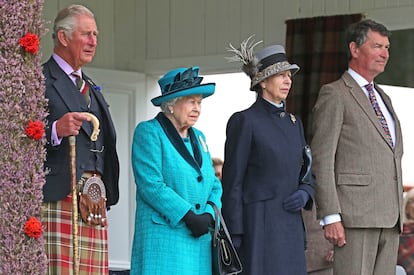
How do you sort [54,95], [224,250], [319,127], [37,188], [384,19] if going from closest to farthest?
[37,188] < [54,95] < [224,250] < [319,127] < [384,19]

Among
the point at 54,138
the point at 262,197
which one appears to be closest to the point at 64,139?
the point at 54,138

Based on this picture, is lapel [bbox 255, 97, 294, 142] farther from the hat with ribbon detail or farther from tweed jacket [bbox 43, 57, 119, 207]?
tweed jacket [bbox 43, 57, 119, 207]

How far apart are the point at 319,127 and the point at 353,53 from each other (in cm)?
45

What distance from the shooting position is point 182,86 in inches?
191

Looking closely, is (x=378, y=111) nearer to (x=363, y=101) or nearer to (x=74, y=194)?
(x=363, y=101)

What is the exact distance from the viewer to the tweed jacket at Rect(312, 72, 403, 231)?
5.25 meters

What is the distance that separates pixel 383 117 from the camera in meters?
5.44

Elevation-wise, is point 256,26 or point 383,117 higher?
point 256,26

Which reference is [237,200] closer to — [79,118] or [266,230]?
[266,230]

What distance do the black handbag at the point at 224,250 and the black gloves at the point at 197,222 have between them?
59 mm

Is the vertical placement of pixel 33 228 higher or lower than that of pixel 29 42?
lower

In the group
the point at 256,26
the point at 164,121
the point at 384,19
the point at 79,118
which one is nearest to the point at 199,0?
the point at 256,26

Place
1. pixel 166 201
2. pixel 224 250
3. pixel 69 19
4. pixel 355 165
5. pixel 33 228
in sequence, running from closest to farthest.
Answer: pixel 33 228, pixel 69 19, pixel 166 201, pixel 224 250, pixel 355 165

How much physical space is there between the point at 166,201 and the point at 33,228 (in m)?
0.88
